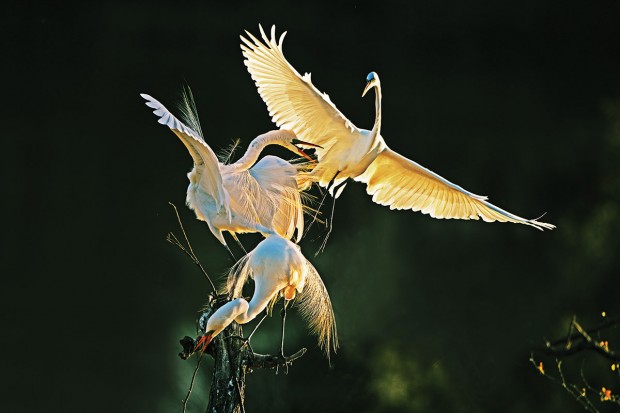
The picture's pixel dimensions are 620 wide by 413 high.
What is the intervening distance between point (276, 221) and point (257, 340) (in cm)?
160

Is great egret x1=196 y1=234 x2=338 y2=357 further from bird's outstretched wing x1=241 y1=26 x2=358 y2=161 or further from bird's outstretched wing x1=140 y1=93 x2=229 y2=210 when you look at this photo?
bird's outstretched wing x1=241 y1=26 x2=358 y2=161

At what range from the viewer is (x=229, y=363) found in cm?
267

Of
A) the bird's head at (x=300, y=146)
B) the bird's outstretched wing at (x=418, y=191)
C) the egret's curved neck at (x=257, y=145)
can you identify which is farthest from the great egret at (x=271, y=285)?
the bird's outstretched wing at (x=418, y=191)

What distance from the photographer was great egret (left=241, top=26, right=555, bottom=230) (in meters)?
Answer: 3.05

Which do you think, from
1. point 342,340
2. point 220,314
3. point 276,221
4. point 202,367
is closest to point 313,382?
point 342,340

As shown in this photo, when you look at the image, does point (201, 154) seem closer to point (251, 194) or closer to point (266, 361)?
point (251, 194)

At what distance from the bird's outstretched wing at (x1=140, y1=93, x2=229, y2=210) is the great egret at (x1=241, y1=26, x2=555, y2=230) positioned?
0.44 meters

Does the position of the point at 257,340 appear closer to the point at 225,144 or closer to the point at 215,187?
the point at 225,144

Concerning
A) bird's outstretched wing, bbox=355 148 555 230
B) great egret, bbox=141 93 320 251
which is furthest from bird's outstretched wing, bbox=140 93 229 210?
bird's outstretched wing, bbox=355 148 555 230

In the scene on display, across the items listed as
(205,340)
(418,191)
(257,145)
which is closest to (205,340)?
(205,340)

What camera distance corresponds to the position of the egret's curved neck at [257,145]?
2.94m

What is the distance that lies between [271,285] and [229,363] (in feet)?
1.03

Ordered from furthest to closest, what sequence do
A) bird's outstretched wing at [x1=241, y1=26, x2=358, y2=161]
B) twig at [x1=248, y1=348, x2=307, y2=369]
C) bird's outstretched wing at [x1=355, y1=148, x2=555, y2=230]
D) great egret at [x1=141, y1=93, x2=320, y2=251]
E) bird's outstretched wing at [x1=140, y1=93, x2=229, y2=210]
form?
bird's outstretched wing at [x1=355, y1=148, x2=555, y2=230]
bird's outstretched wing at [x1=241, y1=26, x2=358, y2=161]
great egret at [x1=141, y1=93, x2=320, y2=251]
twig at [x1=248, y1=348, x2=307, y2=369]
bird's outstretched wing at [x1=140, y1=93, x2=229, y2=210]

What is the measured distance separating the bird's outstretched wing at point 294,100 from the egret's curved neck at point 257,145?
14 cm
